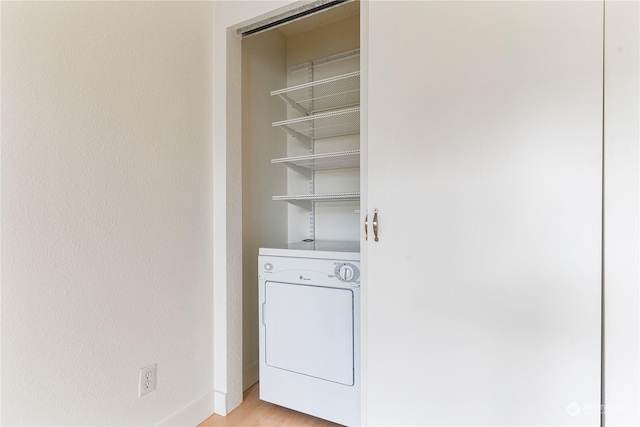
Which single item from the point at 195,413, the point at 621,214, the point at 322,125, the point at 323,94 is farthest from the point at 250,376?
the point at 621,214

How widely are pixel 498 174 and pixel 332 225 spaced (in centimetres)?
133

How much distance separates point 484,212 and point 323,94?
1.34 m

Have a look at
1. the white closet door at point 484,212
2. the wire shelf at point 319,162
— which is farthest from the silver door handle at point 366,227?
the wire shelf at point 319,162

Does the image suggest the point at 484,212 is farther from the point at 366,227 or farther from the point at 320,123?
the point at 320,123

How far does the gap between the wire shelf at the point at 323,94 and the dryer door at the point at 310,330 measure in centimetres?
112

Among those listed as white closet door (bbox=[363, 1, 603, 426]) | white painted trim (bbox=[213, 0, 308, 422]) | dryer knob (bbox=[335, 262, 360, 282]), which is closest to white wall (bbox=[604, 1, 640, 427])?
white closet door (bbox=[363, 1, 603, 426])

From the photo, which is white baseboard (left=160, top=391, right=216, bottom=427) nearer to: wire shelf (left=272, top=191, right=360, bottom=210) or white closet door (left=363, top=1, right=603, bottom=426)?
white closet door (left=363, top=1, right=603, bottom=426)

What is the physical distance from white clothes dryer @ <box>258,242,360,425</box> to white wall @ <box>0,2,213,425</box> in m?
0.34

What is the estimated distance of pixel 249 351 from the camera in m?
1.97

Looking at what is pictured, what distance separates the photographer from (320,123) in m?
1.89

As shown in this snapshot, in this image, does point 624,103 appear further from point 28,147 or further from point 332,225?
point 28,147

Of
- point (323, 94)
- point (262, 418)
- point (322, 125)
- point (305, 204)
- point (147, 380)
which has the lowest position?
point (262, 418)

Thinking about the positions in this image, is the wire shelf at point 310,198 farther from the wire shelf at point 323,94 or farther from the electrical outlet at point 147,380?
the electrical outlet at point 147,380

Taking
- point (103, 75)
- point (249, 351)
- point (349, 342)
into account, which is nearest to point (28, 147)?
point (103, 75)
